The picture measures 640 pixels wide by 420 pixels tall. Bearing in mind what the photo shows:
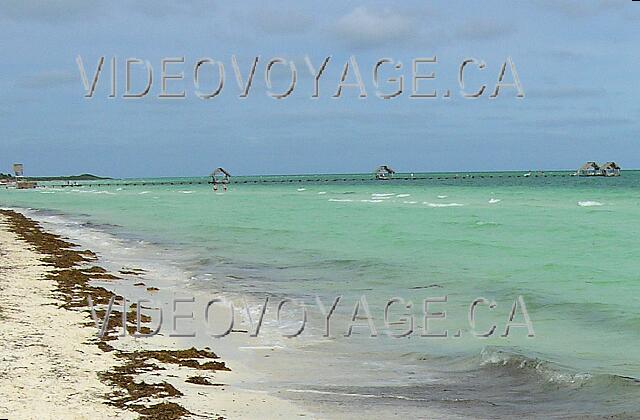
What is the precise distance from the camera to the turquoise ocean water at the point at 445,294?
24.5 ft

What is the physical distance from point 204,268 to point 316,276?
9.47 feet

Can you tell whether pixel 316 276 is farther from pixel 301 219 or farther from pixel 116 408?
pixel 301 219

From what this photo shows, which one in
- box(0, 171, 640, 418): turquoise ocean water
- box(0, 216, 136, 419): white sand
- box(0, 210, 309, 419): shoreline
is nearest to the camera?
box(0, 216, 136, 419): white sand

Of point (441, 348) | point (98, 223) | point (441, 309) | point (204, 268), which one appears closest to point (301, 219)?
point (98, 223)

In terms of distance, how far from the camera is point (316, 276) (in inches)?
655

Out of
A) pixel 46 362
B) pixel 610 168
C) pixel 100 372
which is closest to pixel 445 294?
pixel 100 372

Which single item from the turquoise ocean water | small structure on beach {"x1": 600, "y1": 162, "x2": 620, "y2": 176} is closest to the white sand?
the turquoise ocean water

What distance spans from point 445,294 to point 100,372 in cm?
844

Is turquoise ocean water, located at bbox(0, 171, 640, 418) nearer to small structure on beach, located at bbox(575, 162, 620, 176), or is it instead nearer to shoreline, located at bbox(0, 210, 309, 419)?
shoreline, located at bbox(0, 210, 309, 419)

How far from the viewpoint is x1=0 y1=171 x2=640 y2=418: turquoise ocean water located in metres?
7.48

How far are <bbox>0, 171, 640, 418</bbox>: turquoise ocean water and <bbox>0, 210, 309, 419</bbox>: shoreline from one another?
762mm

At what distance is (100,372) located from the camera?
23.6 feet

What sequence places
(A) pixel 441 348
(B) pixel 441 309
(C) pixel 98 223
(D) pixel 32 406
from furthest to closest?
(C) pixel 98 223 < (B) pixel 441 309 < (A) pixel 441 348 < (D) pixel 32 406

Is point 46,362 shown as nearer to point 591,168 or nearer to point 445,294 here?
point 445,294
